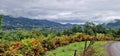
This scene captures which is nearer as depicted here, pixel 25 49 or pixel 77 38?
pixel 25 49

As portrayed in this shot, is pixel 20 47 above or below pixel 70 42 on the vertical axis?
above

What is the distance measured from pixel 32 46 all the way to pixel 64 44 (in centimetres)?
1712

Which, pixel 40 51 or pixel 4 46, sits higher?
pixel 4 46

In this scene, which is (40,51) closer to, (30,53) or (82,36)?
(30,53)

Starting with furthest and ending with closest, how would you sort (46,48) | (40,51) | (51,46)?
(51,46) → (46,48) → (40,51)

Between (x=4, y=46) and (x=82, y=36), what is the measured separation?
108 ft

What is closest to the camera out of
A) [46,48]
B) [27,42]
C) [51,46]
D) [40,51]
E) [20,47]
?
→ [20,47]

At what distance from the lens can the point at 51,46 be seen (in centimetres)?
3928

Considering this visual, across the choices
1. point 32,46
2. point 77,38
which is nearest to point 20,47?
point 32,46

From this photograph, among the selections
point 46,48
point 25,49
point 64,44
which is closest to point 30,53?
point 25,49

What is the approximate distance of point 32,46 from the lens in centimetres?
2866

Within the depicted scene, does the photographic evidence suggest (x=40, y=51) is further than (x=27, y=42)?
Yes

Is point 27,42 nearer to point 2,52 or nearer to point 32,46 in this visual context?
point 32,46

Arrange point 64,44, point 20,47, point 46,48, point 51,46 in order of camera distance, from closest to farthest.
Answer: point 20,47
point 46,48
point 51,46
point 64,44
